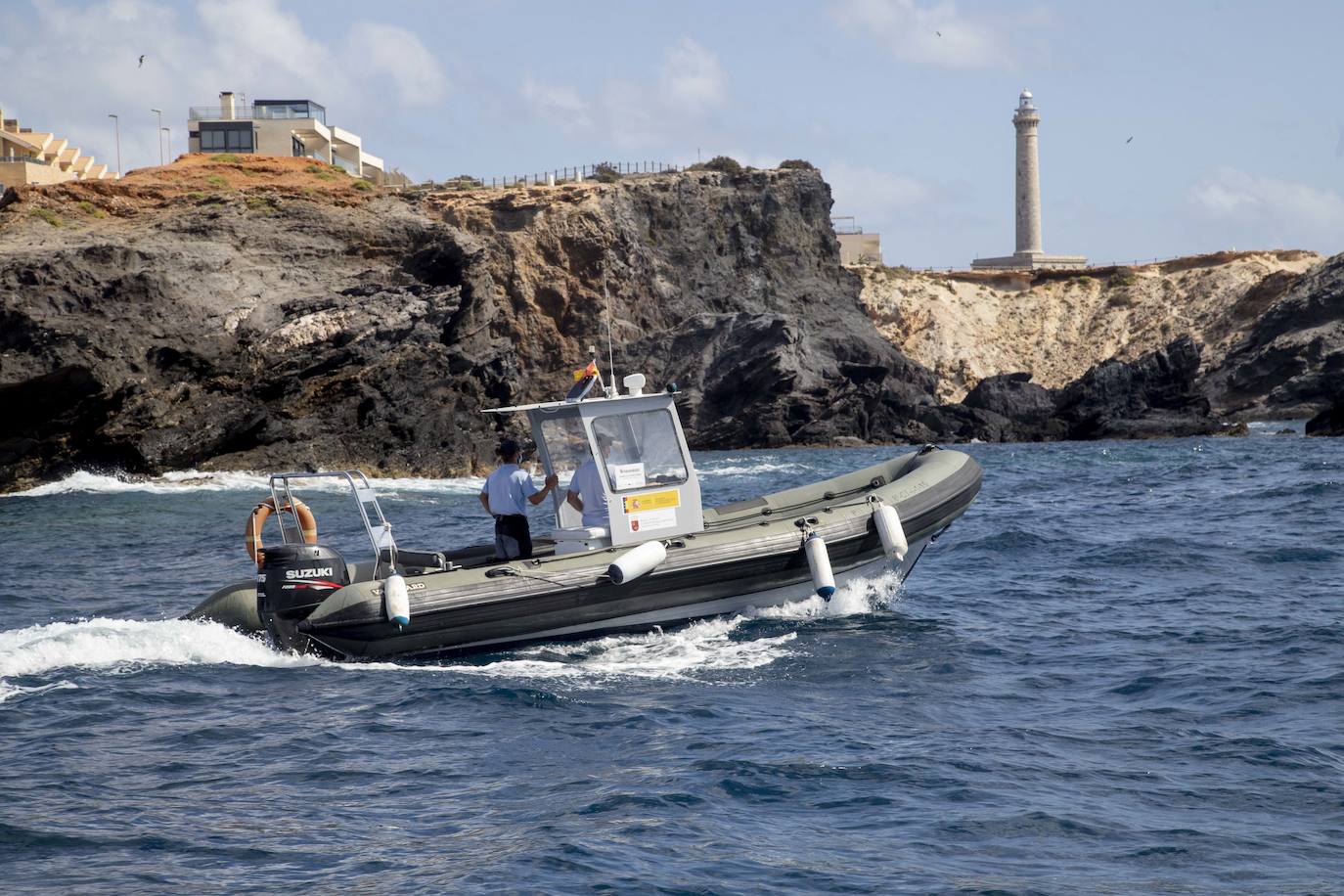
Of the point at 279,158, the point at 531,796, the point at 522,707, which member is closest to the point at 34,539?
the point at 522,707

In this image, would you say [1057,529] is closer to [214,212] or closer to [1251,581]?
[1251,581]

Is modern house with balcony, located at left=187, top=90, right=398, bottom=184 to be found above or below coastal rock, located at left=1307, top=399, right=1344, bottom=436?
above

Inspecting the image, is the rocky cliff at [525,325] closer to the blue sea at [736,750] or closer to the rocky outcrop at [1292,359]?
the rocky outcrop at [1292,359]

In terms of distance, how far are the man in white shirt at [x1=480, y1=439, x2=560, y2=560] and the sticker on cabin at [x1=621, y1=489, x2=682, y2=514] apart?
69 cm

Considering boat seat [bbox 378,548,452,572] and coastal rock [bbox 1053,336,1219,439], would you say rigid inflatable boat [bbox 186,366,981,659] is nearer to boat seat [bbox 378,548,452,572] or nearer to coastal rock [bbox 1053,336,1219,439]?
boat seat [bbox 378,548,452,572]

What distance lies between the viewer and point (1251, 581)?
505 inches

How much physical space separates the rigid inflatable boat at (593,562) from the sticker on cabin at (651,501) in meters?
0.01

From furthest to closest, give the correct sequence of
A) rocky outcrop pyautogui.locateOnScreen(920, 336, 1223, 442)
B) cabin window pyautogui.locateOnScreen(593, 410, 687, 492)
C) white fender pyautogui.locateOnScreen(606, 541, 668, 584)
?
rocky outcrop pyautogui.locateOnScreen(920, 336, 1223, 442)
cabin window pyautogui.locateOnScreen(593, 410, 687, 492)
white fender pyautogui.locateOnScreen(606, 541, 668, 584)

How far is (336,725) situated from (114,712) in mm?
1502

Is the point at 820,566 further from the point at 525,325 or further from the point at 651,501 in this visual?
the point at 525,325

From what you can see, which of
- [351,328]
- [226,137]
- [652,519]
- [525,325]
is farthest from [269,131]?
[652,519]

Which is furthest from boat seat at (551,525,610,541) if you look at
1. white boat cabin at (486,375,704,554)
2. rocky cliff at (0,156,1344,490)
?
rocky cliff at (0,156,1344,490)

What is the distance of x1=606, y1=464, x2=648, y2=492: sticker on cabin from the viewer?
1095 centimetres

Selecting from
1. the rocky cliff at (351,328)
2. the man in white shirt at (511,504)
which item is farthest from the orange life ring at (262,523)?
the rocky cliff at (351,328)
